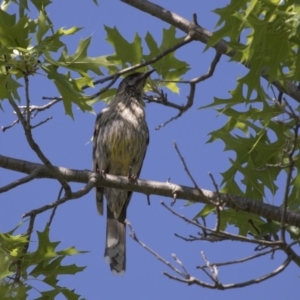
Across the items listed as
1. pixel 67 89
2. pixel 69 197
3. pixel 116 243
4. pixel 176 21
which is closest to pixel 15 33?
pixel 67 89

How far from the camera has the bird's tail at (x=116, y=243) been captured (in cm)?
690

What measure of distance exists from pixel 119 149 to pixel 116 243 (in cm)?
89

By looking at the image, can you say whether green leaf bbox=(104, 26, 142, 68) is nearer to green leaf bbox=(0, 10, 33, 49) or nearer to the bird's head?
the bird's head

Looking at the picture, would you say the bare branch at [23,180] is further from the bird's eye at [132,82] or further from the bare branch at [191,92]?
the bird's eye at [132,82]

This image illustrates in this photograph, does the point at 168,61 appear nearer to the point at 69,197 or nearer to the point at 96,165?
the point at 96,165

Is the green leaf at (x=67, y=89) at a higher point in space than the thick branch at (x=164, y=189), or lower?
higher

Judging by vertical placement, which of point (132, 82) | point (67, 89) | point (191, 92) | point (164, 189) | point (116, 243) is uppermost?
point (132, 82)

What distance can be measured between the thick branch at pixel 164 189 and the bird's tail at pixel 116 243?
162 cm

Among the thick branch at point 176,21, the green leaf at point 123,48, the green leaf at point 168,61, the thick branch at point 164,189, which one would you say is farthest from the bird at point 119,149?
the thick branch at point 164,189

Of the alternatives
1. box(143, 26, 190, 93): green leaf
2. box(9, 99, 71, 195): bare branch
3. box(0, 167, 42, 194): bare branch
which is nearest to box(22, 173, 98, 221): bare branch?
box(9, 99, 71, 195): bare branch

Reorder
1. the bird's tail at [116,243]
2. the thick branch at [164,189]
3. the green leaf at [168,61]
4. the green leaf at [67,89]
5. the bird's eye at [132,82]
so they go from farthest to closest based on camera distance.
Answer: the bird's eye at [132,82], the bird's tail at [116,243], the green leaf at [168,61], the thick branch at [164,189], the green leaf at [67,89]

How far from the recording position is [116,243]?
7.16m

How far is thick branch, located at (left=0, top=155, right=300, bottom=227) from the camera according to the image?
4.84 m

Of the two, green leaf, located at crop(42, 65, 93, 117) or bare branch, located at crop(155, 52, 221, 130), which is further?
bare branch, located at crop(155, 52, 221, 130)
